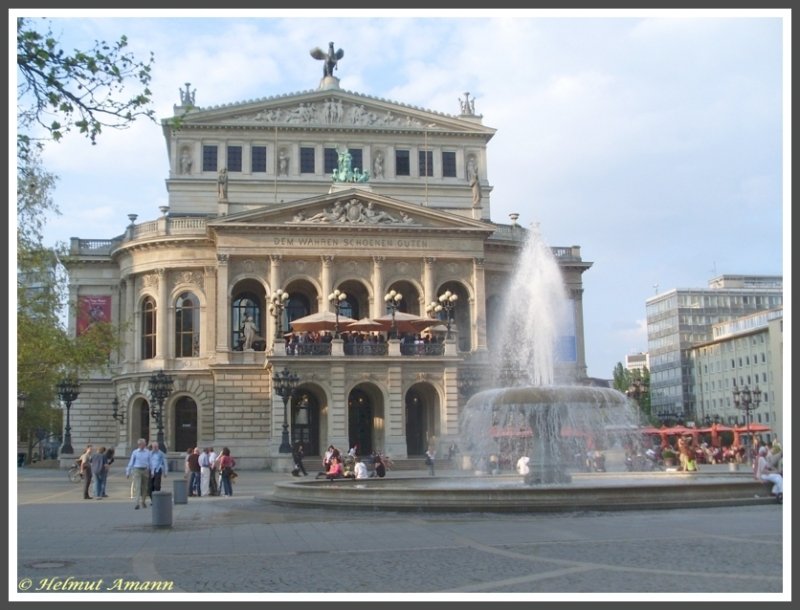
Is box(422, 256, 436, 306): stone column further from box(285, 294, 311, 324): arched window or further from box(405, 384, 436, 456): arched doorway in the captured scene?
box(285, 294, 311, 324): arched window

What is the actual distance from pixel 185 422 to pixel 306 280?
36.8ft

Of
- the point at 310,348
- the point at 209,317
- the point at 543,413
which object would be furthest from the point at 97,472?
the point at 209,317

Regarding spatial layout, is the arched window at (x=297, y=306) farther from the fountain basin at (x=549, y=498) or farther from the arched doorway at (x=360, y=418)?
the fountain basin at (x=549, y=498)

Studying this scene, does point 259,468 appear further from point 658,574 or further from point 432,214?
point 658,574

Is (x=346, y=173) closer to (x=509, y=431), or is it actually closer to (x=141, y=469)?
(x=509, y=431)

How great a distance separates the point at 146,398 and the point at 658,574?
49802mm

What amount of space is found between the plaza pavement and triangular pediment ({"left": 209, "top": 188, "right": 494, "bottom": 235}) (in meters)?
34.8

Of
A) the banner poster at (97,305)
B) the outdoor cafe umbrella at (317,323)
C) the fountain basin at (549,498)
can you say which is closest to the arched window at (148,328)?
the banner poster at (97,305)

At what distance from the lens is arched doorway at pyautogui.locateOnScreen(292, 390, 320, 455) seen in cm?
5362

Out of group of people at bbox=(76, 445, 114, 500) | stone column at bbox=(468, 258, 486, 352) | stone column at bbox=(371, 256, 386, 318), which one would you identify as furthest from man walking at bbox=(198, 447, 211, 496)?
stone column at bbox=(468, 258, 486, 352)

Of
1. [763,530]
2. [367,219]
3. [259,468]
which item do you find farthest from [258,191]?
[763,530]

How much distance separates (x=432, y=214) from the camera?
187ft

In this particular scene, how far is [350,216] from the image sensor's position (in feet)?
186

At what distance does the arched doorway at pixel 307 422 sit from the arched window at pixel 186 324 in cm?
896
